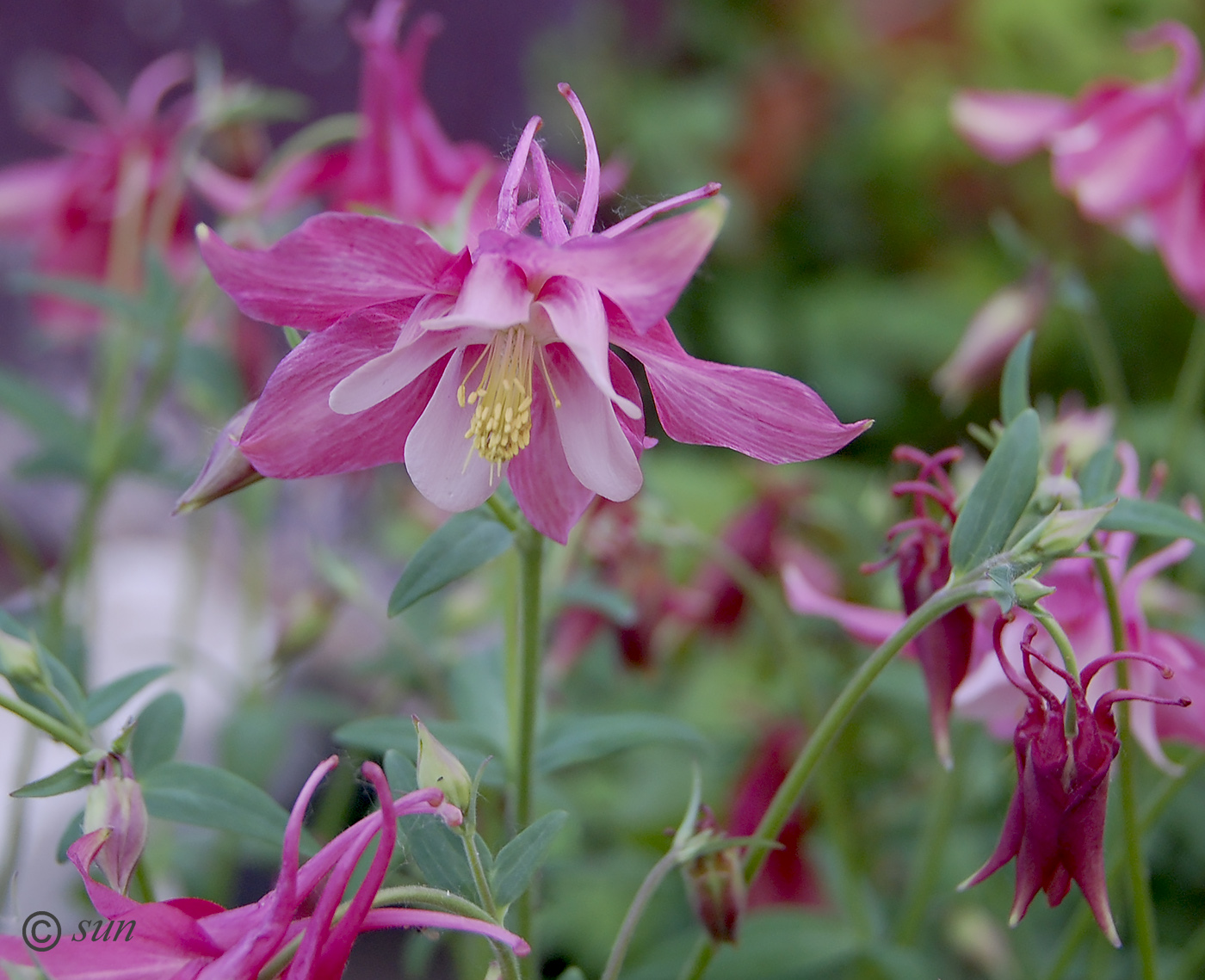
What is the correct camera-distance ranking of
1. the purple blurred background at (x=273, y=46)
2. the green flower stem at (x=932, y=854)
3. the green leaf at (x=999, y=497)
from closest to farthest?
the green leaf at (x=999, y=497) < the green flower stem at (x=932, y=854) < the purple blurred background at (x=273, y=46)

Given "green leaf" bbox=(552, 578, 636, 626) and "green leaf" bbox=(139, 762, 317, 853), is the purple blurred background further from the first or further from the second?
"green leaf" bbox=(139, 762, 317, 853)

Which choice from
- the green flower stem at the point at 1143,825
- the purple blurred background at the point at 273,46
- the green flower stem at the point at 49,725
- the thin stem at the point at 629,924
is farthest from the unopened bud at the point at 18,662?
the purple blurred background at the point at 273,46

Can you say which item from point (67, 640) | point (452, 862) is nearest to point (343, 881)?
point (452, 862)

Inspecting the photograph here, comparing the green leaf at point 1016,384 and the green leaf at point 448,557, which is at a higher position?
the green leaf at point 1016,384

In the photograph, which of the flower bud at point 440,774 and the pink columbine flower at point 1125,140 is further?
the pink columbine flower at point 1125,140

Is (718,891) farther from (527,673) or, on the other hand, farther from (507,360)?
(507,360)

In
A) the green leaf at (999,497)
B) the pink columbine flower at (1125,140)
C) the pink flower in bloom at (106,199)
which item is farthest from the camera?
the pink flower in bloom at (106,199)

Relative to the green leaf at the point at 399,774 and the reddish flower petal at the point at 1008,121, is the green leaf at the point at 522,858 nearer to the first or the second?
the green leaf at the point at 399,774
